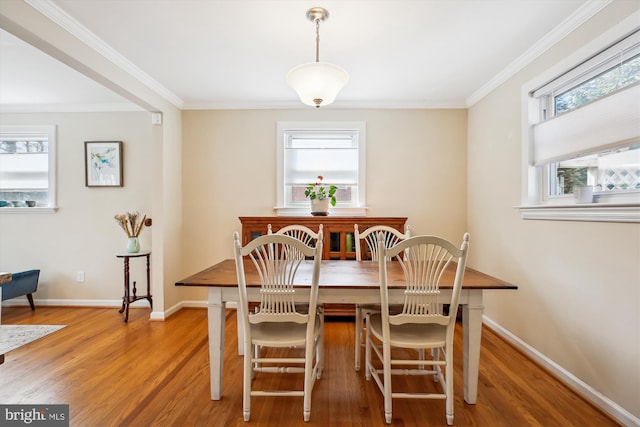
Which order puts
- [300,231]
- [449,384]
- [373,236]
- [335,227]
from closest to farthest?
[449,384]
[300,231]
[373,236]
[335,227]

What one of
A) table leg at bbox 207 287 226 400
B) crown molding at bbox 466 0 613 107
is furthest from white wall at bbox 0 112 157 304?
crown molding at bbox 466 0 613 107

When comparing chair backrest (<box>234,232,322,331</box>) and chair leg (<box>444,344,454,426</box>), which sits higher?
chair backrest (<box>234,232,322,331</box>)

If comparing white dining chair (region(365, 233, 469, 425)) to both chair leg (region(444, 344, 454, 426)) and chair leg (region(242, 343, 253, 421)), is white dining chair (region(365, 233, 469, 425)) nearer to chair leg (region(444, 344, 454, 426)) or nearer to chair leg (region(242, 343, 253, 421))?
chair leg (region(444, 344, 454, 426))

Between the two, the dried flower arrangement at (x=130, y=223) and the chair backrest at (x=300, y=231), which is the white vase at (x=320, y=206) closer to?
the chair backrest at (x=300, y=231)

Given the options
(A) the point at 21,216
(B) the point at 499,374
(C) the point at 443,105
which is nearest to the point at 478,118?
(C) the point at 443,105

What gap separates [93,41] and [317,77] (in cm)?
176

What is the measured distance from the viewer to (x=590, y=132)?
5.98 ft

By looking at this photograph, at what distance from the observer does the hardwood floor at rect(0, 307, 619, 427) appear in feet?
5.41

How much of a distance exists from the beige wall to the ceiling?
0.86 ft

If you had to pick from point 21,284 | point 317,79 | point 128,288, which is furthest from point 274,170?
point 21,284

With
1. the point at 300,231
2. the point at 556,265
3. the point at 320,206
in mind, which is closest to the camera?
the point at 556,265

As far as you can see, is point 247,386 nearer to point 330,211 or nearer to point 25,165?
point 330,211

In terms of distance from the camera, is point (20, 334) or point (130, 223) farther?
point (130, 223)

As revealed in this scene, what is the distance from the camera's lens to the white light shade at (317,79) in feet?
5.82
